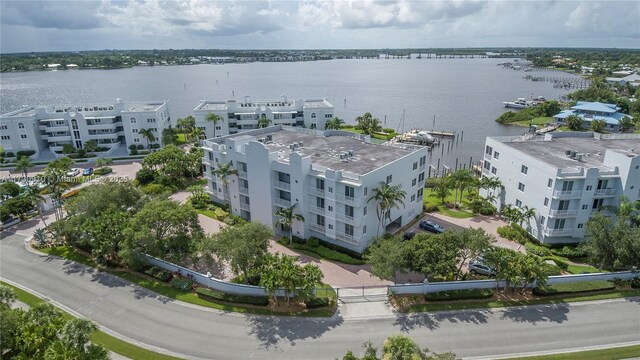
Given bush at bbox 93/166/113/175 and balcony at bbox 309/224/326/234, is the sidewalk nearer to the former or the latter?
balcony at bbox 309/224/326/234

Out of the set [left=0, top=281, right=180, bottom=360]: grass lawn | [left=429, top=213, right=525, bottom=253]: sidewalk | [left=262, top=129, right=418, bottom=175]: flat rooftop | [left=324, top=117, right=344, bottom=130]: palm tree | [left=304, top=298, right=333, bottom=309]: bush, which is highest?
[left=262, top=129, right=418, bottom=175]: flat rooftop

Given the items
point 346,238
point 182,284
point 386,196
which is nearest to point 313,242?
point 346,238

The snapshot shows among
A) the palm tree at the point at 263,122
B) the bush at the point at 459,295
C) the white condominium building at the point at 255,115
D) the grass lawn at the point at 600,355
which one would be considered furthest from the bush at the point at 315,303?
the white condominium building at the point at 255,115

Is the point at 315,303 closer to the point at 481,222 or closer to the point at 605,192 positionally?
the point at 481,222

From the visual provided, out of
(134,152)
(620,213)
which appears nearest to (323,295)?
(620,213)

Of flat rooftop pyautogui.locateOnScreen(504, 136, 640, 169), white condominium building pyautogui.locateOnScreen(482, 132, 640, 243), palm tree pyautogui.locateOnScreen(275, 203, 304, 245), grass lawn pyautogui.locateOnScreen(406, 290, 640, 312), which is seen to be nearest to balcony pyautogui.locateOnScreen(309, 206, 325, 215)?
palm tree pyautogui.locateOnScreen(275, 203, 304, 245)
